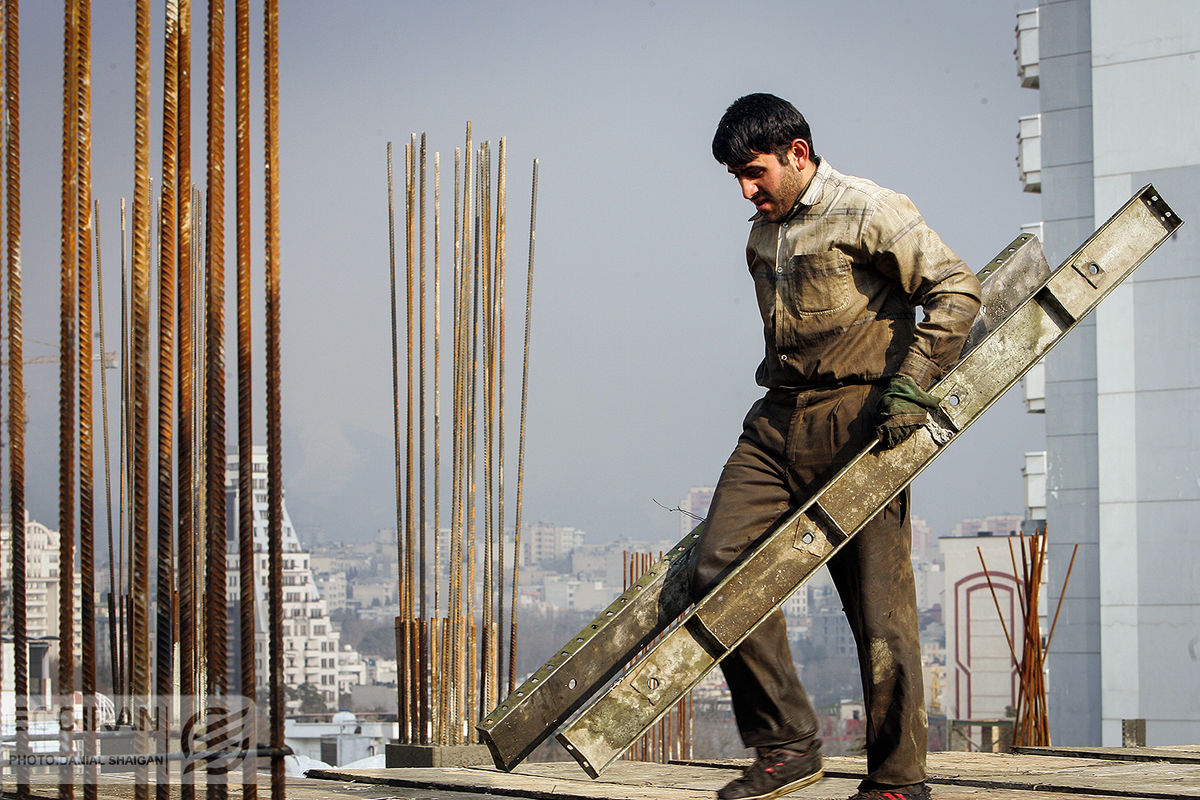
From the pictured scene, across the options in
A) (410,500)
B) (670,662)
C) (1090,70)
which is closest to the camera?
(670,662)

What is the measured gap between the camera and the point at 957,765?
13.0 feet

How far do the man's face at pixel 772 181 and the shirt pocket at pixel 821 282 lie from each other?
0.12 m

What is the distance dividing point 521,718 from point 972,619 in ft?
169

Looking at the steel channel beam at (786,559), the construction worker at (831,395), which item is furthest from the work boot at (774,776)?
the steel channel beam at (786,559)

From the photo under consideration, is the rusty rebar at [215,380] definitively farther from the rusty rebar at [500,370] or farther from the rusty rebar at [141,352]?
the rusty rebar at [500,370]

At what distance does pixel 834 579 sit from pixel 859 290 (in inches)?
23.9

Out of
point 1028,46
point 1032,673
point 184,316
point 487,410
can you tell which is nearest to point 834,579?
point 184,316

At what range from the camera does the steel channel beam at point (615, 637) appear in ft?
9.94

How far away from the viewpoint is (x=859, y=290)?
9.62 ft

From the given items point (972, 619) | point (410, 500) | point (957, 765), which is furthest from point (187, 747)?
point (972, 619)

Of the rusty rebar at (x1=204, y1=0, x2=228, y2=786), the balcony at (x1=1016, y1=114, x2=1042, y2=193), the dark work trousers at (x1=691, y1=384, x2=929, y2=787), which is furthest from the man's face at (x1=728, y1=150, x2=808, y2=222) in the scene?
the balcony at (x1=1016, y1=114, x2=1042, y2=193)

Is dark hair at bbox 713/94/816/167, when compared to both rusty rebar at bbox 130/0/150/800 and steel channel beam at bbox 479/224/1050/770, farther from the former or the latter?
rusty rebar at bbox 130/0/150/800

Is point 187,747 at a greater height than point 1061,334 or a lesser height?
lesser

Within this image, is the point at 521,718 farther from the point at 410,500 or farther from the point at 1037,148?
the point at 1037,148
